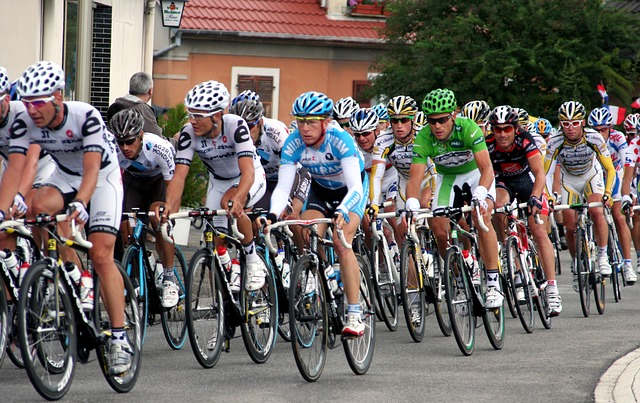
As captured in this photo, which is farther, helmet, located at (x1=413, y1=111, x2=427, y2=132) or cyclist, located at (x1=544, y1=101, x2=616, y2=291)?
cyclist, located at (x1=544, y1=101, x2=616, y2=291)

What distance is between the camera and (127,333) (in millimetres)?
8477

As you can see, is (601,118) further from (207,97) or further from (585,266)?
(207,97)

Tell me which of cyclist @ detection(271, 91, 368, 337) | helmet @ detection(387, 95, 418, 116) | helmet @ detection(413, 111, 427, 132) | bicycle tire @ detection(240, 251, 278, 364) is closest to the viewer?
cyclist @ detection(271, 91, 368, 337)

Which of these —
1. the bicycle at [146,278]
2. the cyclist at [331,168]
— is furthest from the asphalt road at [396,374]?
the cyclist at [331,168]

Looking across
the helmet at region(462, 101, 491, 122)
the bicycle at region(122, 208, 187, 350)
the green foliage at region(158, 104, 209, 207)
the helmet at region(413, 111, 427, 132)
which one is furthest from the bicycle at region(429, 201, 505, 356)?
the green foliage at region(158, 104, 209, 207)

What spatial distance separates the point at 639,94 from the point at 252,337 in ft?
93.4

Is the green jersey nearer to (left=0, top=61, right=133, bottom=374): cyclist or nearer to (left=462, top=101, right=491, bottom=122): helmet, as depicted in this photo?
(left=462, top=101, right=491, bottom=122): helmet

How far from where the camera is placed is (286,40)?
129ft

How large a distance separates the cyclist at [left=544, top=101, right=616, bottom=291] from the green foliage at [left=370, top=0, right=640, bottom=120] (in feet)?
49.8

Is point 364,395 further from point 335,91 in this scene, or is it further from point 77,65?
point 335,91

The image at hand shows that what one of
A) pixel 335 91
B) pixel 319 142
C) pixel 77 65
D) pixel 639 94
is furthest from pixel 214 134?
pixel 335 91

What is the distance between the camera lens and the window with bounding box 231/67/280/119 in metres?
39.5

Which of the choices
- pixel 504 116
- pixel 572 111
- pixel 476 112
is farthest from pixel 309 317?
pixel 572 111

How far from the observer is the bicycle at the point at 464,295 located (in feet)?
33.9
